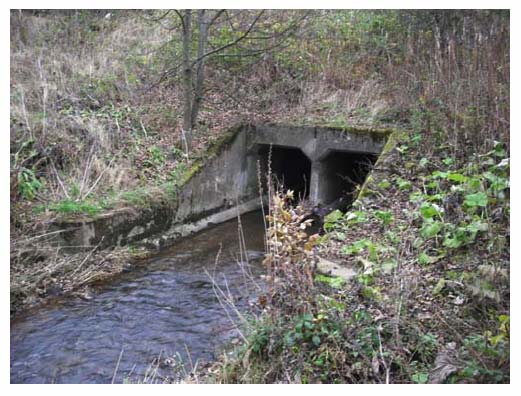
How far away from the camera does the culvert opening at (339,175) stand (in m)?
11.1

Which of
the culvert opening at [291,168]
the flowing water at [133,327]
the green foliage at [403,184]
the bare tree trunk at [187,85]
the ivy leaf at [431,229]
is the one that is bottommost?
the flowing water at [133,327]

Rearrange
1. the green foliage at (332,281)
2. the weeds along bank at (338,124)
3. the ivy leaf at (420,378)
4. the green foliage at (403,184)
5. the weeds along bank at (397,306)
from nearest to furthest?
1. the ivy leaf at (420,378)
2. the weeds along bank at (397,306)
3. the weeds along bank at (338,124)
4. the green foliage at (332,281)
5. the green foliage at (403,184)

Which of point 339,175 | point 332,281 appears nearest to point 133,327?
point 332,281

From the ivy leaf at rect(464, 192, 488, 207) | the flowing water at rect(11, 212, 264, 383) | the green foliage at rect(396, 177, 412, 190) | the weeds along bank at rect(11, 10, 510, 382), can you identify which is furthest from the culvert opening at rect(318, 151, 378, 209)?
the ivy leaf at rect(464, 192, 488, 207)

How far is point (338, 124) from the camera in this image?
34.3 feet

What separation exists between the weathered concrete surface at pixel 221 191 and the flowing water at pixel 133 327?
0.82m

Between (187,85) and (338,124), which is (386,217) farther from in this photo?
(187,85)

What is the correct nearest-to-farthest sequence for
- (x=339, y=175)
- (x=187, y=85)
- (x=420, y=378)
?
(x=420, y=378) < (x=187, y=85) < (x=339, y=175)

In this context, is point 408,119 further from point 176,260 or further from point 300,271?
point 300,271

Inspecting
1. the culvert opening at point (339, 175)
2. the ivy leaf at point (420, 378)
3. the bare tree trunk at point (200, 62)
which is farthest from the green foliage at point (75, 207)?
the ivy leaf at point (420, 378)

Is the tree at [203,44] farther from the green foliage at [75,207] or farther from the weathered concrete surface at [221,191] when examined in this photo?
the green foliage at [75,207]

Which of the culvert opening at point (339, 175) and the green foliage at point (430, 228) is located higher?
the culvert opening at point (339, 175)

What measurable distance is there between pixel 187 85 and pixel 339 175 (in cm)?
407

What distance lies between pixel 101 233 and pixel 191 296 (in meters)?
2.10
